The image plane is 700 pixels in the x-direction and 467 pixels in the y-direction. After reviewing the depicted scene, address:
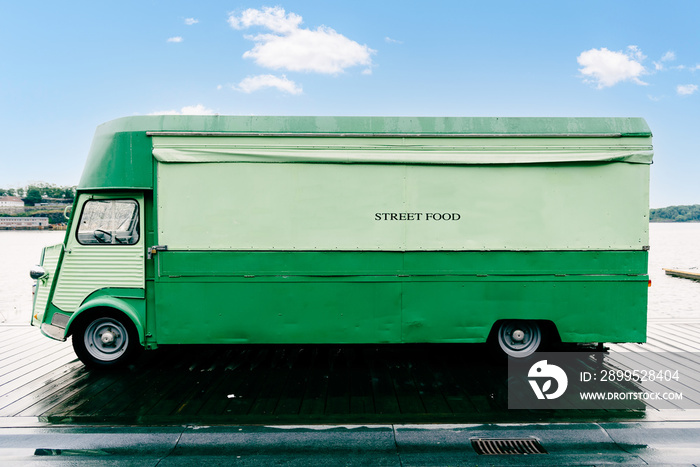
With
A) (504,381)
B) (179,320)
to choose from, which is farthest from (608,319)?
(179,320)

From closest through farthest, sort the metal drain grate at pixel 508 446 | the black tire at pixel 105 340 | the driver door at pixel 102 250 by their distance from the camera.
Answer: the metal drain grate at pixel 508 446, the driver door at pixel 102 250, the black tire at pixel 105 340

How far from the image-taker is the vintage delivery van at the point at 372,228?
5250 mm

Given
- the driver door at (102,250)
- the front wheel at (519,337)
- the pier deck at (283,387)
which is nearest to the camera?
the pier deck at (283,387)

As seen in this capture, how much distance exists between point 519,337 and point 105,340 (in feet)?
17.9

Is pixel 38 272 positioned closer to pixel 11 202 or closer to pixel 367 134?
pixel 367 134

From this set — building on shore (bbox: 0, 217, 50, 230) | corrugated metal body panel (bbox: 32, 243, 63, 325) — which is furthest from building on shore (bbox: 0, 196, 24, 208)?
corrugated metal body panel (bbox: 32, 243, 63, 325)

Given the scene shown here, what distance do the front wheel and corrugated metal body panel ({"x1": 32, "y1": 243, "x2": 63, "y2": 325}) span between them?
5934 mm

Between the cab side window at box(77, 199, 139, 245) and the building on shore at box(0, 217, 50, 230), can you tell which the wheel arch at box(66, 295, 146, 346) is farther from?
the building on shore at box(0, 217, 50, 230)

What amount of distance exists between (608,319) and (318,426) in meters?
3.89

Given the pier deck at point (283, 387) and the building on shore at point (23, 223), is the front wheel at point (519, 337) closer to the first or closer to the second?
the pier deck at point (283, 387)

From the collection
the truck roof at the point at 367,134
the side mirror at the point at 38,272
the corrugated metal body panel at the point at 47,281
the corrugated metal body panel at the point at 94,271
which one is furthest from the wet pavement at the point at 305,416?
the truck roof at the point at 367,134

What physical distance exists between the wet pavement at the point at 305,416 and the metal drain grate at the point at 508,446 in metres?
0.05

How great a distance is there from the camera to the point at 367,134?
5.26 meters

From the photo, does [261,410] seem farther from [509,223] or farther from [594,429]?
[509,223]
